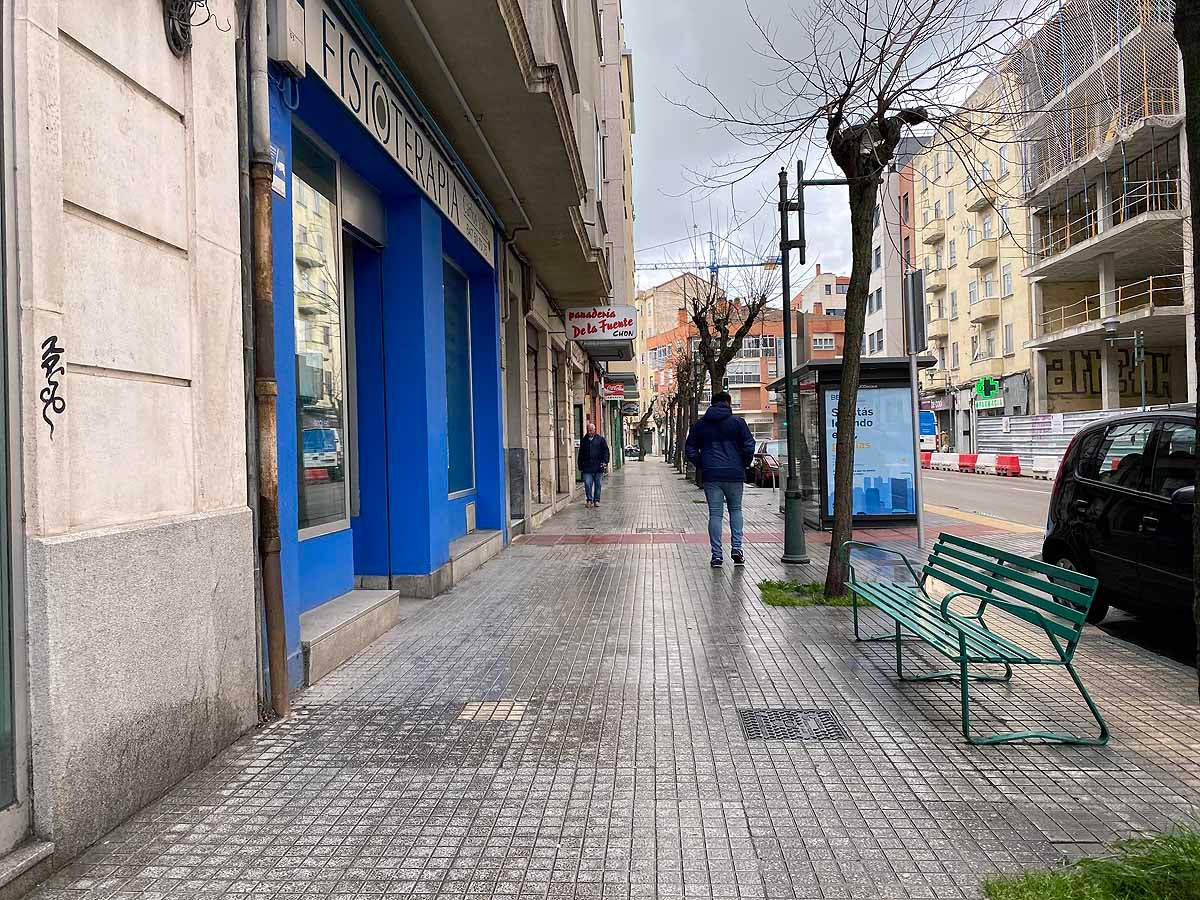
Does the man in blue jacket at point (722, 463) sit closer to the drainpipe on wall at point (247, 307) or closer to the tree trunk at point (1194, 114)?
the drainpipe on wall at point (247, 307)

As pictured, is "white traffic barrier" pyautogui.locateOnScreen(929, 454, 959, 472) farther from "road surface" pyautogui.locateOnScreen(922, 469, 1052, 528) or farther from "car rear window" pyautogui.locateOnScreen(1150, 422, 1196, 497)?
"car rear window" pyautogui.locateOnScreen(1150, 422, 1196, 497)

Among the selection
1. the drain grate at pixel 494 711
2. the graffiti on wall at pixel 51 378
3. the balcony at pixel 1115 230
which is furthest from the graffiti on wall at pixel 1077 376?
the graffiti on wall at pixel 51 378

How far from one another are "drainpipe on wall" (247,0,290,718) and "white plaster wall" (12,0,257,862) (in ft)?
0.58

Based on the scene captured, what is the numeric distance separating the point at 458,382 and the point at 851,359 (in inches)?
213

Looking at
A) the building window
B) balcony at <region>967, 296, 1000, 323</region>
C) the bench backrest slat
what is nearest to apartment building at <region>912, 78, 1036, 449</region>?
balcony at <region>967, 296, 1000, 323</region>

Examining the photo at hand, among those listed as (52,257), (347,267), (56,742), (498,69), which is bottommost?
(56,742)

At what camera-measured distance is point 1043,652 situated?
19.6 feet

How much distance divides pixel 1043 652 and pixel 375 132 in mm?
6414

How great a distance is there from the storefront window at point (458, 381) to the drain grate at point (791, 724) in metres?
6.59

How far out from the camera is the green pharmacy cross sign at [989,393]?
147 ft

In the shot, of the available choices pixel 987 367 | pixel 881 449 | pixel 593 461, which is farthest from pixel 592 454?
pixel 987 367

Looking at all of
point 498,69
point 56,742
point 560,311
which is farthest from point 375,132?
point 560,311

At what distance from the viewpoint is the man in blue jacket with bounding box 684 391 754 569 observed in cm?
988

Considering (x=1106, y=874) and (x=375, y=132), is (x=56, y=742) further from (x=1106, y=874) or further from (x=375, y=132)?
(x=375, y=132)
